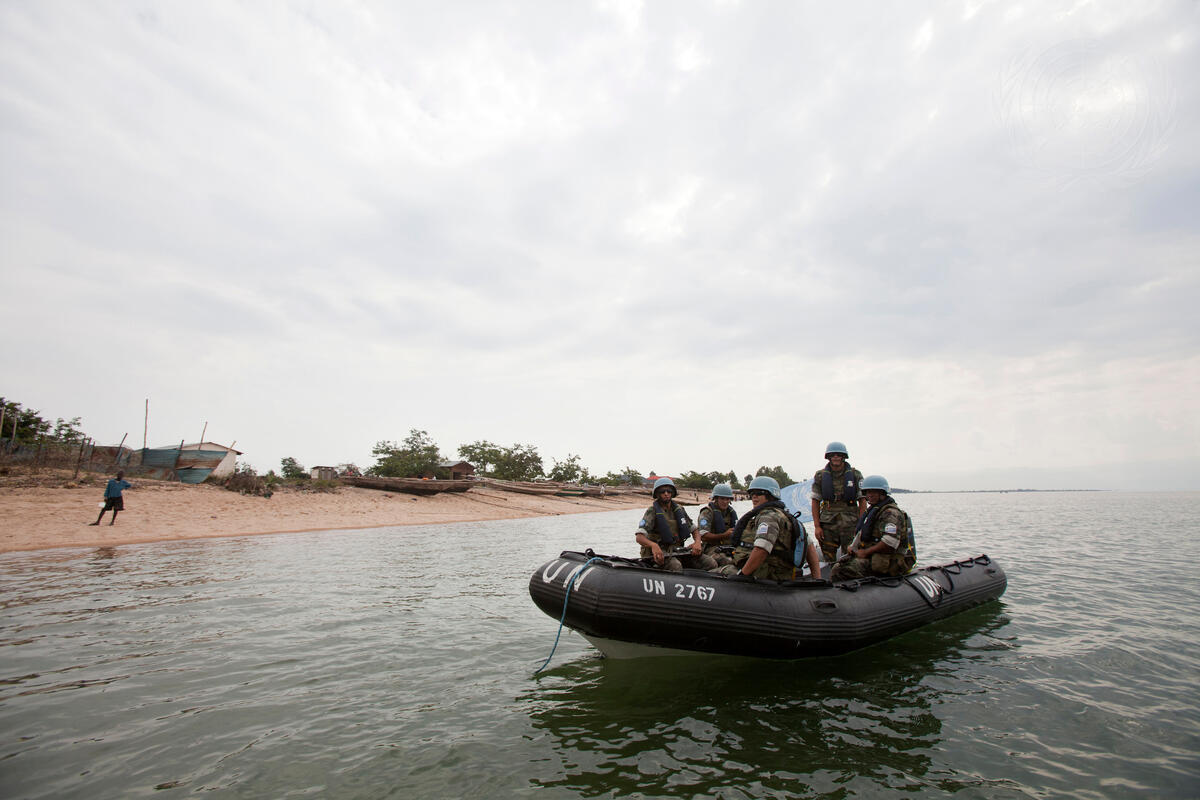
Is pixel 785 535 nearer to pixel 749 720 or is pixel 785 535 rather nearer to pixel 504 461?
pixel 749 720

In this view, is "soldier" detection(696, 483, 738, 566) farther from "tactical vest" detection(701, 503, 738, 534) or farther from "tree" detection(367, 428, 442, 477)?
"tree" detection(367, 428, 442, 477)

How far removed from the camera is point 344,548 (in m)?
17.9

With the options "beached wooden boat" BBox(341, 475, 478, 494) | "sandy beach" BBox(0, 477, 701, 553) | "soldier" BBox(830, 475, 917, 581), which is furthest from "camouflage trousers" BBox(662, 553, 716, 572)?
"beached wooden boat" BBox(341, 475, 478, 494)

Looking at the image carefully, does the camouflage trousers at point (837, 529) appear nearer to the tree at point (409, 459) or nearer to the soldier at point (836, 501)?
the soldier at point (836, 501)

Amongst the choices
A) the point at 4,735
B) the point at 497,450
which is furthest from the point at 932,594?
the point at 497,450

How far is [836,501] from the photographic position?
9852 millimetres

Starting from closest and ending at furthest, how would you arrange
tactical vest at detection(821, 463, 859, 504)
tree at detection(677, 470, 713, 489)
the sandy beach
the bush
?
tactical vest at detection(821, 463, 859, 504) → the sandy beach → the bush → tree at detection(677, 470, 713, 489)

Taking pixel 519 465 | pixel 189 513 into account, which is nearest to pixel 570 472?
pixel 519 465

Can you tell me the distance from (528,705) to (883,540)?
5.56 meters

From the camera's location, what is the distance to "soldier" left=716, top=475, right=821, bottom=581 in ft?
22.6

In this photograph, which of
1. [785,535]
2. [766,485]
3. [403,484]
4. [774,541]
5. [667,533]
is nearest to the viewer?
[774,541]

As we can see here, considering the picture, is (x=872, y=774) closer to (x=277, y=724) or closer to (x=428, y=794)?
(x=428, y=794)

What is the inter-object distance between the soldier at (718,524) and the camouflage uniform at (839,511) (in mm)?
1828

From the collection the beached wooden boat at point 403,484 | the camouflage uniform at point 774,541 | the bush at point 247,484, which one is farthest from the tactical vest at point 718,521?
the beached wooden boat at point 403,484
